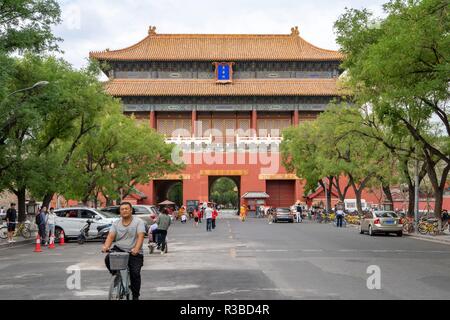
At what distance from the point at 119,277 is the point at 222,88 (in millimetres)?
59773

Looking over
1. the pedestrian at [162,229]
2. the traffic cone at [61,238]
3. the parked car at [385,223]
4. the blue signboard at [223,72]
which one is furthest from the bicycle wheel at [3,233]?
the blue signboard at [223,72]

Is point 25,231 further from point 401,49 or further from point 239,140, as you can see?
point 239,140

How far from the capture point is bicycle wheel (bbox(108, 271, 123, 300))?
27.1 ft

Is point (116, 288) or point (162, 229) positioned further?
point (162, 229)

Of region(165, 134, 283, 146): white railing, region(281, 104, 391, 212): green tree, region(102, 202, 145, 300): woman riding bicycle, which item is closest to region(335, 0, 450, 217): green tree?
region(281, 104, 391, 212): green tree

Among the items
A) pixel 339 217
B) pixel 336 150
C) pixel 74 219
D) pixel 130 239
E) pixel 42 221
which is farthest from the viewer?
pixel 336 150

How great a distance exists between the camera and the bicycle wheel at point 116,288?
27.1 feet

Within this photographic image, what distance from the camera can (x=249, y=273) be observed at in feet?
45.4

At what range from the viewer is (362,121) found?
3384cm

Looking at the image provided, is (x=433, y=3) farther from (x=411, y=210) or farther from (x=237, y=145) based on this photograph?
(x=237, y=145)

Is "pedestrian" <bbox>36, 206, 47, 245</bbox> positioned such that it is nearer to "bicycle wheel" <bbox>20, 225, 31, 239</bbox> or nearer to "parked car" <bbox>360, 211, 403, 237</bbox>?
"bicycle wheel" <bbox>20, 225, 31, 239</bbox>

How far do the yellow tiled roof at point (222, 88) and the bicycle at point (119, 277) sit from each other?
2300 inches

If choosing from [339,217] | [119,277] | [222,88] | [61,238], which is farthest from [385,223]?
[222,88]
